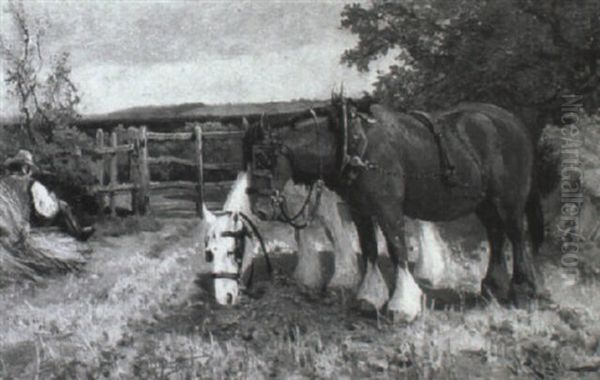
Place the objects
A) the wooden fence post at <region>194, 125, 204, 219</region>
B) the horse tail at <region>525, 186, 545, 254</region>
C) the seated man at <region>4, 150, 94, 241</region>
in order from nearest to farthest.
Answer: the seated man at <region>4, 150, 94, 241</region> < the horse tail at <region>525, 186, 545, 254</region> < the wooden fence post at <region>194, 125, 204, 219</region>

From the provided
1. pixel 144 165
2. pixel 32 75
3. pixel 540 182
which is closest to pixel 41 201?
pixel 32 75

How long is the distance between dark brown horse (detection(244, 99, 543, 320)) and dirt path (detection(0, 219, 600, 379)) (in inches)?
Result: 6.2

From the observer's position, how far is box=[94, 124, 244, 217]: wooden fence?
400cm

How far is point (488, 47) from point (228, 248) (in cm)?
147

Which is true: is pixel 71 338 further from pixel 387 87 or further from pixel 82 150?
pixel 387 87

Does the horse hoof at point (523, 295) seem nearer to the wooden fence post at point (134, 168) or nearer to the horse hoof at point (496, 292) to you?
the horse hoof at point (496, 292)

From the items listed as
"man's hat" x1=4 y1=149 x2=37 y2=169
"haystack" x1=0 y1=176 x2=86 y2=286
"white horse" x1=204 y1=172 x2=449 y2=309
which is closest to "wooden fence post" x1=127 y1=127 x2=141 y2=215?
"haystack" x1=0 y1=176 x2=86 y2=286

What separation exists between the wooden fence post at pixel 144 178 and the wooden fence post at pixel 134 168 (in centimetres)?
2

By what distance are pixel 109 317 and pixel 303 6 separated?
158 cm

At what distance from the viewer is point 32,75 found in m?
3.66

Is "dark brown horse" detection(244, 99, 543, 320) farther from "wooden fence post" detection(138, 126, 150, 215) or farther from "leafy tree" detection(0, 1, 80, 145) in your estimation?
"wooden fence post" detection(138, 126, 150, 215)

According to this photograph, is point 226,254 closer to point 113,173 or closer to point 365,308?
point 365,308

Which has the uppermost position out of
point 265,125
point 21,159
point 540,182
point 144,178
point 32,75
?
point 32,75

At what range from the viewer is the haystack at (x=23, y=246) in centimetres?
350
